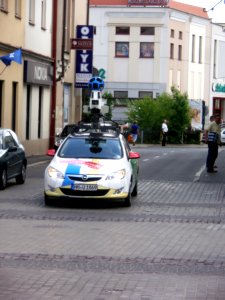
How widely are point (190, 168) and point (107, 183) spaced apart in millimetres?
13352

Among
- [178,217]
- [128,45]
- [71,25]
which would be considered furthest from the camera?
[128,45]

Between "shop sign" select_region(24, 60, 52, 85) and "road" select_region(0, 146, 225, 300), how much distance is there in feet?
50.0

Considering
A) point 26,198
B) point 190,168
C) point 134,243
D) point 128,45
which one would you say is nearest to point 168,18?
point 128,45

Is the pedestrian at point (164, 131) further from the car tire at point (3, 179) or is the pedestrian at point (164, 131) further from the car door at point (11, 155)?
the car tire at point (3, 179)

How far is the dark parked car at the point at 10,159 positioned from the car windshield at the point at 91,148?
2680 millimetres

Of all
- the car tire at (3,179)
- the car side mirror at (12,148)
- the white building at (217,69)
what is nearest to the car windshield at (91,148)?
the car tire at (3,179)

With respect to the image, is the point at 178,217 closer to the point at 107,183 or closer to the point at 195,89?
the point at 107,183

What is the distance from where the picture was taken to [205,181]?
23.5m

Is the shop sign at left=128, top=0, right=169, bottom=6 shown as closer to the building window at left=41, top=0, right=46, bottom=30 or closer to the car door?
the building window at left=41, top=0, right=46, bottom=30

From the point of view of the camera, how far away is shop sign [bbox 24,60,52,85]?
34.4 meters

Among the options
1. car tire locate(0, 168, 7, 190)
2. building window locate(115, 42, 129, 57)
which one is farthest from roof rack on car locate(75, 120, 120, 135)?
building window locate(115, 42, 129, 57)

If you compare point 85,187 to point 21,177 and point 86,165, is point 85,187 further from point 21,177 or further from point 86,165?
point 21,177

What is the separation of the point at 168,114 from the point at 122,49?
15741 mm

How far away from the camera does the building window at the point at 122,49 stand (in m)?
72.6
